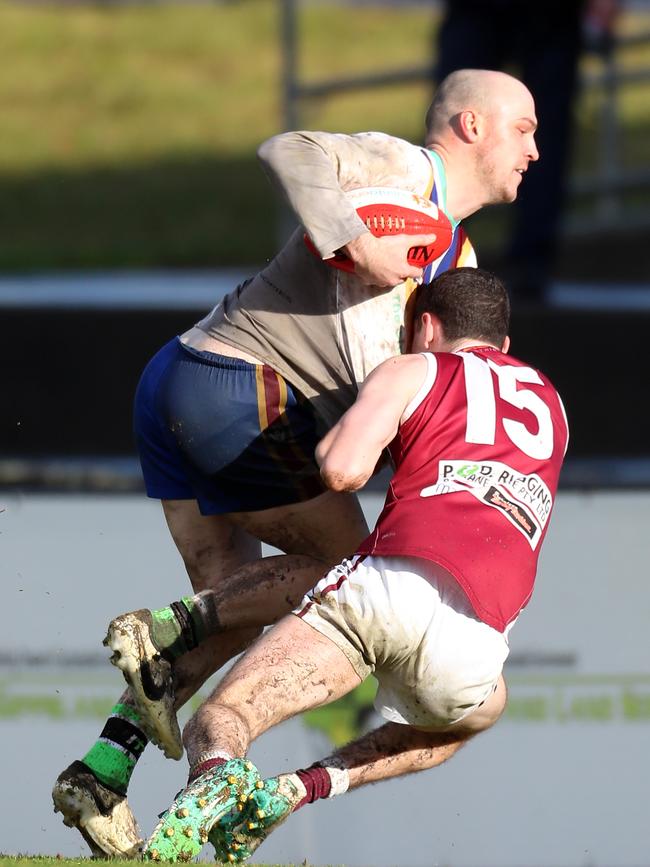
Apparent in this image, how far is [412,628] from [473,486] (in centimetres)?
34

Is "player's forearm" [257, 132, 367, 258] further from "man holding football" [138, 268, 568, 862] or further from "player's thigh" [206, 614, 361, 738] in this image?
"player's thigh" [206, 614, 361, 738]

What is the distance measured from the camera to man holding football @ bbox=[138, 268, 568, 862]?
137 inches

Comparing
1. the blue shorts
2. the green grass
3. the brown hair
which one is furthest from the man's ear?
the green grass

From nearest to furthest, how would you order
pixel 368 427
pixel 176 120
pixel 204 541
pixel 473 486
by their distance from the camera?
pixel 368 427 → pixel 473 486 → pixel 204 541 → pixel 176 120

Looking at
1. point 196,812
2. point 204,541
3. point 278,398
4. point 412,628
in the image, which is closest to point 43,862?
point 196,812

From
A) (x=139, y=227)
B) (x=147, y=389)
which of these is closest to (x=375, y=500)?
(x=147, y=389)

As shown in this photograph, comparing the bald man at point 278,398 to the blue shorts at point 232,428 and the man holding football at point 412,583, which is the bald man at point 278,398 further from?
the man holding football at point 412,583

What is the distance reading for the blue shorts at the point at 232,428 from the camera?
13.0 feet

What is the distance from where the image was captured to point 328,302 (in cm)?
396

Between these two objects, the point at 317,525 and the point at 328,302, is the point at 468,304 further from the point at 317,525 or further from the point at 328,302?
the point at 317,525

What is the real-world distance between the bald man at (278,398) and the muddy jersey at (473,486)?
34cm

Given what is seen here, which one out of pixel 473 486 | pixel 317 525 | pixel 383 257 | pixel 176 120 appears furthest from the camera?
pixel 176 120

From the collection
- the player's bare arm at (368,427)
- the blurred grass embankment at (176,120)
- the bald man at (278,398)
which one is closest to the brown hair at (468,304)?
the bald man at (278,398)

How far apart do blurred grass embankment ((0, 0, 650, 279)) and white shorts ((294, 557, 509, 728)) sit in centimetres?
630
